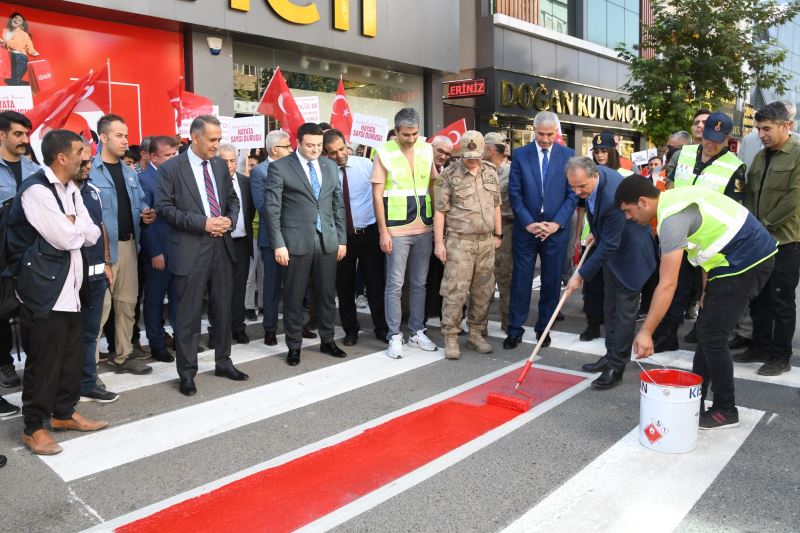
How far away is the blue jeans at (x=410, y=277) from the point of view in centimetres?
656

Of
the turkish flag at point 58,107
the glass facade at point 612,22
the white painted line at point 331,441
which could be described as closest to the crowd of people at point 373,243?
the white painted line at point 331,441

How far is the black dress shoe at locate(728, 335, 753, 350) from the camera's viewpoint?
648 cm

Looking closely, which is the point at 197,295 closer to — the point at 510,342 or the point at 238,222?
Answer: the point at 238,222

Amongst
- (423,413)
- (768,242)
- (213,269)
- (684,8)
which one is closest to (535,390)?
(423,413)

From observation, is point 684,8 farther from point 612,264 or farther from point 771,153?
point 612,264

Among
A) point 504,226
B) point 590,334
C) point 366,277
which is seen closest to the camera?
point 590,334

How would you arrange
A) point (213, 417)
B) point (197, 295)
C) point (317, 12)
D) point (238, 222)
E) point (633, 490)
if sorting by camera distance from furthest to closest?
1. point (317, 12)
2. point (238, 222)
3. point (197, 295)
4. point (213, 417)
5. point (633, 490)

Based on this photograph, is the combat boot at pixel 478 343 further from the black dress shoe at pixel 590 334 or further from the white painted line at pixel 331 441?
the black dress shoe at pixel 590 334

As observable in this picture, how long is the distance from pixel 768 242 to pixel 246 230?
4830mm

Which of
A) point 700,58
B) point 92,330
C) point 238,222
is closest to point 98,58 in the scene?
point 238,222

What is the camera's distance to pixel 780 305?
570 cm

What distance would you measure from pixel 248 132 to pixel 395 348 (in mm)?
3747

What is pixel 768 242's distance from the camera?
4309 mm

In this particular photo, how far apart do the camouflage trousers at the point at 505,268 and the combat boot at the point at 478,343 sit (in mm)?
784
